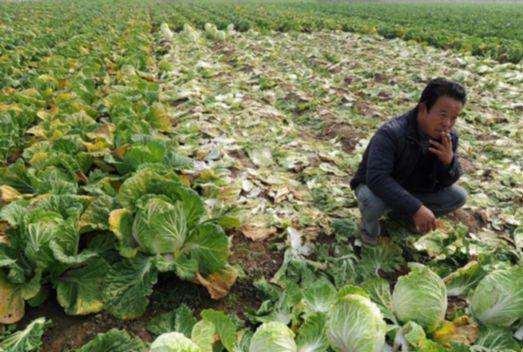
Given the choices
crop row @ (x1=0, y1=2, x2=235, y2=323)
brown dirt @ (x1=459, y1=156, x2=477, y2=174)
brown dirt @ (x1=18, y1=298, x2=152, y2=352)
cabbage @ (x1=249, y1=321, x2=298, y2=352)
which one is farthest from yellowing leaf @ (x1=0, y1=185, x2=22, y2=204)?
brown dirt @ (x1=459, y1=156, x2=477, y2=174)

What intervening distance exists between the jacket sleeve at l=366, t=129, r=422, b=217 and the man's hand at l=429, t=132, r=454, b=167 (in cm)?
30

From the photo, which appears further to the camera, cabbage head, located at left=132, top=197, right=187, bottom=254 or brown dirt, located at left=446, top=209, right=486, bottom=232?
brown dirt, located at left=446, top=209, right=486, bottom=232

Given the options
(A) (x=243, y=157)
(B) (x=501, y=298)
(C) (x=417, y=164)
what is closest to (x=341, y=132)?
(A) (x=243, y=157)

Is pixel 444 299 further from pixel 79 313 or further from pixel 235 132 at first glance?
pixel 235 132

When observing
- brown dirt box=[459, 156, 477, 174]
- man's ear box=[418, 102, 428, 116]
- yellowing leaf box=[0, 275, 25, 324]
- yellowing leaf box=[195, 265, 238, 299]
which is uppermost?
man's ear box=[418, 102, 428, 116]

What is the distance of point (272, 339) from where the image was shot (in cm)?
211

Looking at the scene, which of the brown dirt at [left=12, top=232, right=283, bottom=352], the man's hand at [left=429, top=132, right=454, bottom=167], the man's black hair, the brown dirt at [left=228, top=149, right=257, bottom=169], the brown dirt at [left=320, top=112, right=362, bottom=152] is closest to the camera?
the brown dirt at [left=12, top=232, right=283, bottom=352]

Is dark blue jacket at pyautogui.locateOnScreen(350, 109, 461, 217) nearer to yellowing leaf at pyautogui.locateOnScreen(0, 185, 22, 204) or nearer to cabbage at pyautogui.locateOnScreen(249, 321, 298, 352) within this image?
cabbage at pyautogui.locateOnScreen(249, 321, 298, 352)

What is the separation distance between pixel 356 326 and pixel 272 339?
Answer: 0.44 m

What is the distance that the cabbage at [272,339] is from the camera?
2111 mm

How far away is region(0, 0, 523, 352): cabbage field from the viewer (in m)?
2.44

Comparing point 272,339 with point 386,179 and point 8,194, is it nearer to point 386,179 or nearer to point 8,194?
point 386,179

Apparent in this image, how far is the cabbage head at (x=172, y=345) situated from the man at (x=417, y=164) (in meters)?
1.87

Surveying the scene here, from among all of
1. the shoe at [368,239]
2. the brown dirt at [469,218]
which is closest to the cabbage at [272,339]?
the shoe at [368,239]
